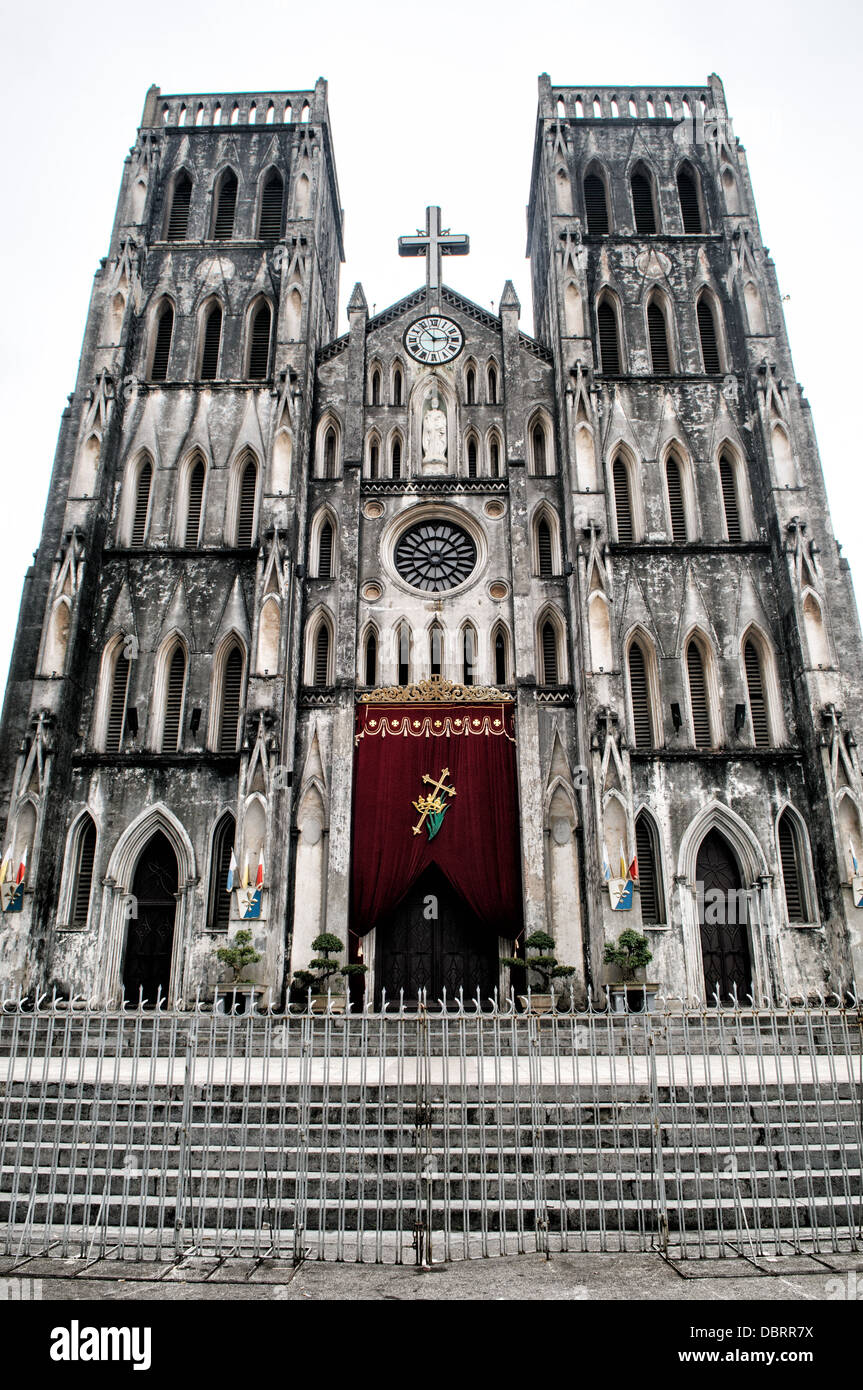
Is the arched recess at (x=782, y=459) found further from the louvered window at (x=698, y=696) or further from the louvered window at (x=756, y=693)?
the louvered window at (x=698, y=696)

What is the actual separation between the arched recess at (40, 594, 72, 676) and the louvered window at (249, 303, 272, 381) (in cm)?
864

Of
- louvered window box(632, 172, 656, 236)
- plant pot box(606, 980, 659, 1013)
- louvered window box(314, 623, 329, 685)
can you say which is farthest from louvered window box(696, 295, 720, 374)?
plant pot box(606, 980, 659, 1013)

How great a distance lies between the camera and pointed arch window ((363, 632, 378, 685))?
79.3ft

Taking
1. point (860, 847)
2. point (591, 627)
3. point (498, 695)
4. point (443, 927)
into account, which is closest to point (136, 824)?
point (443, 927)

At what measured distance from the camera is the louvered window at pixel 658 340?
88.0 feet

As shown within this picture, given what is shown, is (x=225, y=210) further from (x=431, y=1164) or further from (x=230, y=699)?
(x=431, y=1164)

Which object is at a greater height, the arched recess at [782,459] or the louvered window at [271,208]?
the louvered window at [271,208]

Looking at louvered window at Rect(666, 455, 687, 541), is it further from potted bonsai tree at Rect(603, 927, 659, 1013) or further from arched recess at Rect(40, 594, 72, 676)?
arched recess at Rect(40, 594, 72, 676)

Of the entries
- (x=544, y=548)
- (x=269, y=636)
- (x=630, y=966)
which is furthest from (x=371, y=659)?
(x=630, y=966)

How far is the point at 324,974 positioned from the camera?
66.9ft

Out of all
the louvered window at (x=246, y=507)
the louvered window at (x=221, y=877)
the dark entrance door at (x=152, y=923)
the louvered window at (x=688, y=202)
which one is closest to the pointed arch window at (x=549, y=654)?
the louvered window at (x=246, y=507)

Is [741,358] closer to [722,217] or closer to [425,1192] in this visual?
[722,217]

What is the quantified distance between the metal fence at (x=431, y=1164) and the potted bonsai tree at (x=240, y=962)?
7814 millimetres

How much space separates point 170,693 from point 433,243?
1558 centimetres
